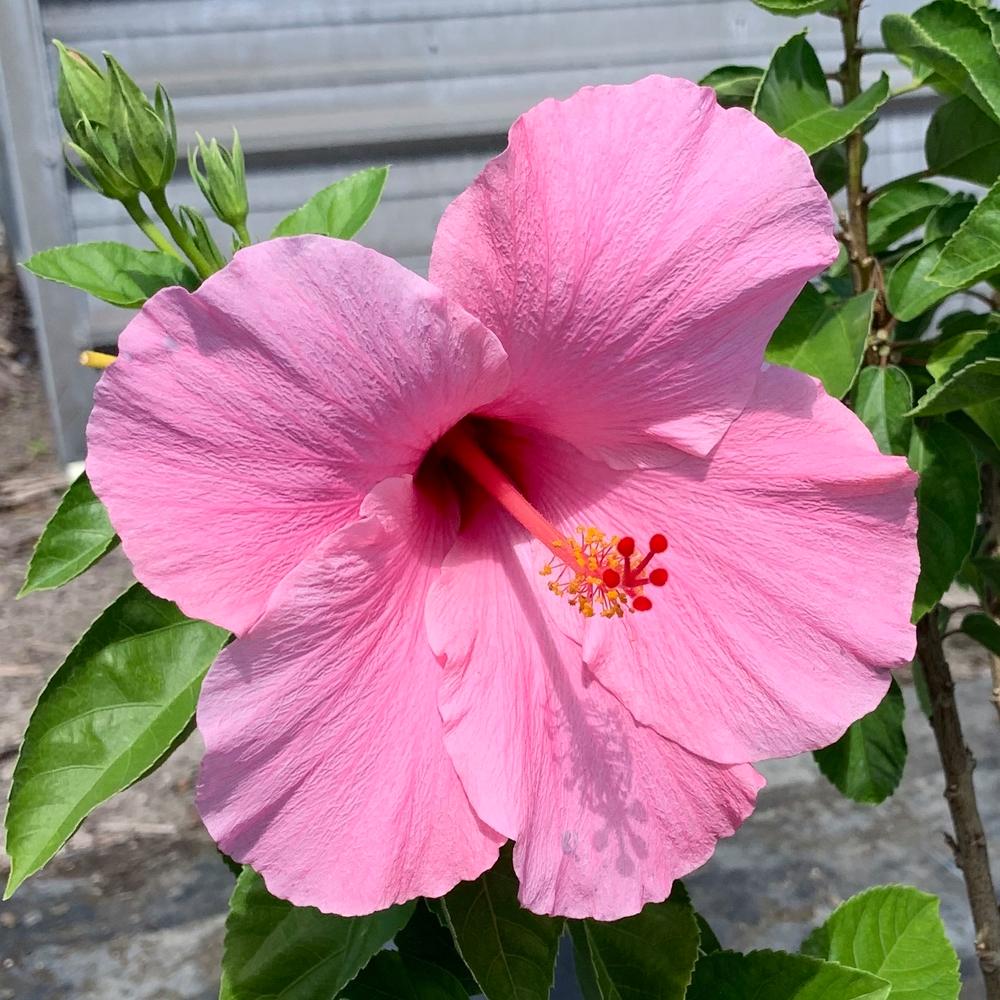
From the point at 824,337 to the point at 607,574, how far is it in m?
0.40

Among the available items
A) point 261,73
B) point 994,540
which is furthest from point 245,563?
point 261,73

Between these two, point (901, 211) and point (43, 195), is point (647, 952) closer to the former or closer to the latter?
point (901, 211)

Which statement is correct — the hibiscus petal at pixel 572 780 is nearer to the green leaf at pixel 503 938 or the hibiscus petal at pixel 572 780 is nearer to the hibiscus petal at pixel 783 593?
the hibiscus petal at pixel 783 593

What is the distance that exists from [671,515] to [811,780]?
2.02 m

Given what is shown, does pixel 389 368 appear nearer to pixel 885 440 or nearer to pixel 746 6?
pixel 885 440

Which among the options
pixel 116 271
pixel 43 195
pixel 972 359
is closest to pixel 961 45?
pixel 972 359

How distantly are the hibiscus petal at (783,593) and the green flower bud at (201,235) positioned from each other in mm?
402

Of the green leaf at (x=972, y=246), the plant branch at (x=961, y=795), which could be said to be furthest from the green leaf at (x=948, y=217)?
the plant branch at (x=961, y=795)

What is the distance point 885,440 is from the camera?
3.01ft

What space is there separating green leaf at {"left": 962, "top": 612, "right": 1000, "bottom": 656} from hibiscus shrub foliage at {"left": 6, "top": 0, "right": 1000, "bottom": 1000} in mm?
270

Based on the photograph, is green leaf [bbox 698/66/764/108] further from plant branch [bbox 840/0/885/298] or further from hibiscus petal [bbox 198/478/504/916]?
hibiscus petal [bbox 198/478/504/916]

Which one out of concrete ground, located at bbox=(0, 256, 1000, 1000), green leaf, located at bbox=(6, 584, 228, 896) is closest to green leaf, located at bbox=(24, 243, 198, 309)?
green leaf, located at bbox=(6, 584, 228, 896)

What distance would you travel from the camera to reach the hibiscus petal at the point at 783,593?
66 centimetres

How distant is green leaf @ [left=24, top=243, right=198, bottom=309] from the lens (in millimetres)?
875
